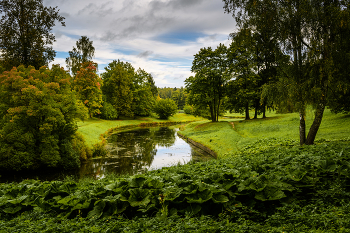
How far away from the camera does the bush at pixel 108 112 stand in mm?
47819

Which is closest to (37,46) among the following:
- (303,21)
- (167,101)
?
(303,21)

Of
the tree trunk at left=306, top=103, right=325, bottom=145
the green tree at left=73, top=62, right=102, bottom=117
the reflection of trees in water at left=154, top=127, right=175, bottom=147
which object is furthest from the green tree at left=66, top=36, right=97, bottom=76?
the tree trunk at left=306, top=103, right=325, bottom=145

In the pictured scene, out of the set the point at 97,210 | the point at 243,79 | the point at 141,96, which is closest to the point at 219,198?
the point at 97,210

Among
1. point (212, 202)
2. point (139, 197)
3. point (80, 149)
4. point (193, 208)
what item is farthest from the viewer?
point (80, 149)

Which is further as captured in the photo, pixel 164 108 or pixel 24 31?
pixel 164 108

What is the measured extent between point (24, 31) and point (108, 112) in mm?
34116

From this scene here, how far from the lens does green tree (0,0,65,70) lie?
13.9 meters

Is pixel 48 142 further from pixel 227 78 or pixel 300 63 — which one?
pixel 227 78

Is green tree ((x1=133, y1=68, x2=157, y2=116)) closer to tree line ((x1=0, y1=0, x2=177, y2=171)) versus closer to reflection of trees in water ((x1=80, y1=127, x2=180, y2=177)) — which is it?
reflection of trees in water ((x1=80, y1=127, x2=180, y2=177))

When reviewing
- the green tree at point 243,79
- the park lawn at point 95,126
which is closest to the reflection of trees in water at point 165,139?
the park lawn at point 95,126

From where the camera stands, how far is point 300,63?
11320 millimetres

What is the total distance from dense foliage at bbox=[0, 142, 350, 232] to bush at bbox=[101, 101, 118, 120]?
43.5 meters

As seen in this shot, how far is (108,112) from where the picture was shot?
1879 inches

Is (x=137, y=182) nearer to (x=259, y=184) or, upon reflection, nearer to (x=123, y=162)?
(x=259, y=184)
